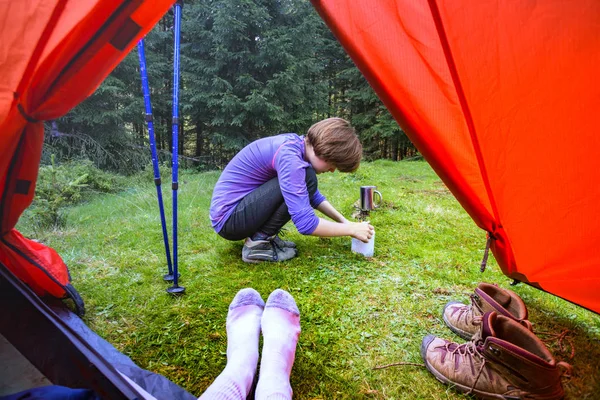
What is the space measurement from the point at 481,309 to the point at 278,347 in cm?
91

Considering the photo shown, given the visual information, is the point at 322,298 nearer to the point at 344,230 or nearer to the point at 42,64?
the point at 344,230

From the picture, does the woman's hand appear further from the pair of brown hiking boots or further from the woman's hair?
the pair of brown hiking boots

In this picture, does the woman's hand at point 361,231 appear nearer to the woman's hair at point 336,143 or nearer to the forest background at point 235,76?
the woman's hair at point 336,143

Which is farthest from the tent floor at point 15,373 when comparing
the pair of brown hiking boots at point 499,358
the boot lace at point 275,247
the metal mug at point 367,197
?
the metal mug at point 367,197

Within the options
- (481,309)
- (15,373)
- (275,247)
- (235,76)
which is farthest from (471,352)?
(235,76)

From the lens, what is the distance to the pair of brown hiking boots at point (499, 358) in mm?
971

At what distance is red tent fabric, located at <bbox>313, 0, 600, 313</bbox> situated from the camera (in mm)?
1058

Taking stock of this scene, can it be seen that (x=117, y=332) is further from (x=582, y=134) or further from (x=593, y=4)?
(x=593, y=4)

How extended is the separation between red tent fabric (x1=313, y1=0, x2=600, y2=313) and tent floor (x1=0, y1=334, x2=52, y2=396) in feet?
5.58

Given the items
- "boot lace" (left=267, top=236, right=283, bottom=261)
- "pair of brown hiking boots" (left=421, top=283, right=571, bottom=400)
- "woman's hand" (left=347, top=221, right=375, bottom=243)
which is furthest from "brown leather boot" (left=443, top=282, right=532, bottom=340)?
"boot lace" (left=267, top=236, right=283, bottom=261)

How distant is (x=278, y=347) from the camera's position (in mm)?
1166

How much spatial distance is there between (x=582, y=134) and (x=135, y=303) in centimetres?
216

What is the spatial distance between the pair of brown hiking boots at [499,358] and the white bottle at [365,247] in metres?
0.90

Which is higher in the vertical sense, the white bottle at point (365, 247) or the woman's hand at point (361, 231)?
the woman's hand at point (361, 231)
